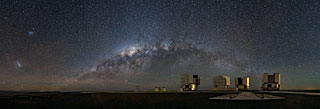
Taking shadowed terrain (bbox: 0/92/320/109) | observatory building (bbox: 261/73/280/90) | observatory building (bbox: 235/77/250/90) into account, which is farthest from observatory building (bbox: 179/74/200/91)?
shadowed terrain (bbox: 0/92/320/109)

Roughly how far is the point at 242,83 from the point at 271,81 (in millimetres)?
12148

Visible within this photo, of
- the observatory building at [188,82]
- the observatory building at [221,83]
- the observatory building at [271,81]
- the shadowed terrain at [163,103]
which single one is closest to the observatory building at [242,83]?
the observatory building at [221,83]

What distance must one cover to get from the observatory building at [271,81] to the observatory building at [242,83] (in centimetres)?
688

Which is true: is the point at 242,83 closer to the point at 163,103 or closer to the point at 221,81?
the point at 221,81

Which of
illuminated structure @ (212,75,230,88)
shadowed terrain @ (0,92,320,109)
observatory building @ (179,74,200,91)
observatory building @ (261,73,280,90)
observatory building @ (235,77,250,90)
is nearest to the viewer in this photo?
shadowed terrain @ (0,92,320,109)

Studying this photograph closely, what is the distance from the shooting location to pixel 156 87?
9594 cm

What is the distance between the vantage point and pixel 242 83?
111 m

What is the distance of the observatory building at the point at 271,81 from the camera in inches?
4078

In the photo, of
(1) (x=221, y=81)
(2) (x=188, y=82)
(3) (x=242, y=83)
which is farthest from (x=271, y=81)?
(2) (x=188, y=82)

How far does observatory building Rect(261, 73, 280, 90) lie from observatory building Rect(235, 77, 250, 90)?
6.88 m

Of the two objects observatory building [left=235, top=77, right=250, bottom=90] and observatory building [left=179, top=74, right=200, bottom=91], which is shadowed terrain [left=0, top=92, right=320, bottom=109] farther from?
observatory building [left=179, top=74, right=200, bottom=91]

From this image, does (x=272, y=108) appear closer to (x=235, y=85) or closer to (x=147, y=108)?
(x=147, y=108)

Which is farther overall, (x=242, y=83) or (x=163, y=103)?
(x=242, y=83)

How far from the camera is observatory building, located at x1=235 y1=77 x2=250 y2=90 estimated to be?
110 metres
